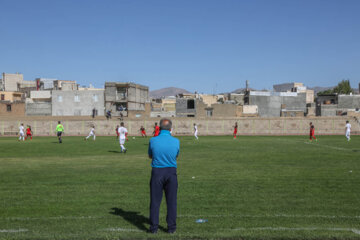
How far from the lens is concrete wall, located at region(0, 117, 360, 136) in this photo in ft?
188

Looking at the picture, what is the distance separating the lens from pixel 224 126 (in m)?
57.9

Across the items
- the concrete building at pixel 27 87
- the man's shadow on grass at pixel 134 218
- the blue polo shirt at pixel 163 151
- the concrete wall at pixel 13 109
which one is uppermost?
the concrete building at pixel 27 87

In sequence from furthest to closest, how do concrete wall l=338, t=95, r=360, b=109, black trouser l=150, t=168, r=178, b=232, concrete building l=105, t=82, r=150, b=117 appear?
concrete wall l=338, t=95, r=360, b=109
concrete building l=105, t=82, r=150, b=117
black trouser l=150, t=168, r=178, b=232

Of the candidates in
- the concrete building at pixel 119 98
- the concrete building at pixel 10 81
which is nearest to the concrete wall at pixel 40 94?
the concrete building at pixel 10 81

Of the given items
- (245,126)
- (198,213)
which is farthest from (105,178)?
(245,126)

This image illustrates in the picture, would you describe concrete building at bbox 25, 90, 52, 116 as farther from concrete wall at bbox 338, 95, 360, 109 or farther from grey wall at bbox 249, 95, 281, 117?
concrete wall at bbox 338, 95, 360, 109

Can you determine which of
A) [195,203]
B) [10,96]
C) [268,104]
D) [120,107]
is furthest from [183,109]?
[195,203]

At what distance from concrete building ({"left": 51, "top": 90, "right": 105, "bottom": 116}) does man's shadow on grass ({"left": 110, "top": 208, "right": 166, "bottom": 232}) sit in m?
73.4

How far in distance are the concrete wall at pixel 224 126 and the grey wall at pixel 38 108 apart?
21471 mm

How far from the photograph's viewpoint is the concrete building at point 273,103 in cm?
9050

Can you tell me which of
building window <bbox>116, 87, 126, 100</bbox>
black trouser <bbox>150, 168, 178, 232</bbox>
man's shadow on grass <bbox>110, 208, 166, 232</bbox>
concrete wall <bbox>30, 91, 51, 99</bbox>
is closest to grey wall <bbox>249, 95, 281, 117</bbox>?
building window <bbox>116, 87, 126, 100</bbox>

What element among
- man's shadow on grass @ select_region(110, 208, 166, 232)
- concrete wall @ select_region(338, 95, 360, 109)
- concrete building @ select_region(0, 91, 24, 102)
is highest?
concrete building @ select_region(0, 91, 24, 102)

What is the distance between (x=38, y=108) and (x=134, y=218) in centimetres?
7800

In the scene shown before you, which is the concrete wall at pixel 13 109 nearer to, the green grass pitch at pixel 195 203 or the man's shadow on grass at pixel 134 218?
the green grass pitch at pixel 195 203
